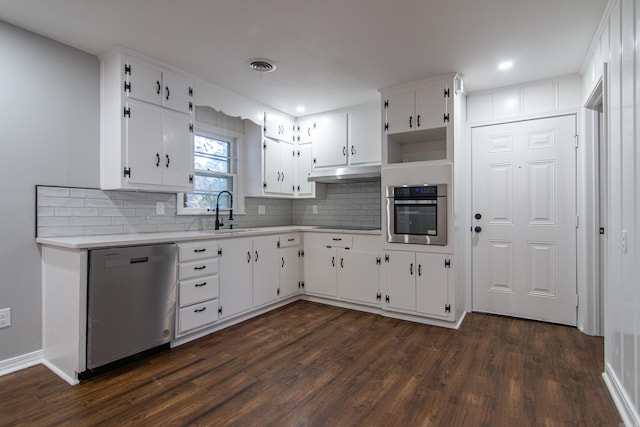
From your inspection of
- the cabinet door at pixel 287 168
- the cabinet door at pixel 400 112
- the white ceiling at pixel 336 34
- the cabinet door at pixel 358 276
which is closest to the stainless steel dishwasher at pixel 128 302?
the white ceiling at pixel 336 34

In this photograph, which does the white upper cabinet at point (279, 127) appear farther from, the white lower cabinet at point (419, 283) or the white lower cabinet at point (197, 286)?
the white lower cabinet at point (419, 283)

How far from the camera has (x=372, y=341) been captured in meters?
3.02

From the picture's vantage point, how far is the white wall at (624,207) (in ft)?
5.61

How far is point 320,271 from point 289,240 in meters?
0.55

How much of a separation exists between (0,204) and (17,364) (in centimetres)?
118

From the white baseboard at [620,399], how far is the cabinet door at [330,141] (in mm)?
3143

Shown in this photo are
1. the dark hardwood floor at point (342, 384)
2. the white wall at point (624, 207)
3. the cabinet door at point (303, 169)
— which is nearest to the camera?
the white wall at point (624, 207)

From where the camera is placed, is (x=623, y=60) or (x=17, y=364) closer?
(x=623, y=60)

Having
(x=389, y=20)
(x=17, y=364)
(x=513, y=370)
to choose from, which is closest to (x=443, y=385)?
(x=513, y=370)

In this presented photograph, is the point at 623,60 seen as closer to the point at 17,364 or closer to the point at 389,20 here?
the point at 389,20

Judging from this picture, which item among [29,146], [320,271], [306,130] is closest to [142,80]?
[29,146]

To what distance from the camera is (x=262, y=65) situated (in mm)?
3121

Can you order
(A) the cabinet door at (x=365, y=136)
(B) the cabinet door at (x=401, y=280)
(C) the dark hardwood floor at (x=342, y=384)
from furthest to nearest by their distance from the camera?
(A) the cabinet door at (x=365, y=136) → (B) the cabinet door at (x=401, y=280) → (C) the dark hardwood floor at (x=342, y=384)

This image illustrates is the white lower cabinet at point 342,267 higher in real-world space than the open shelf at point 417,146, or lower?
lower
